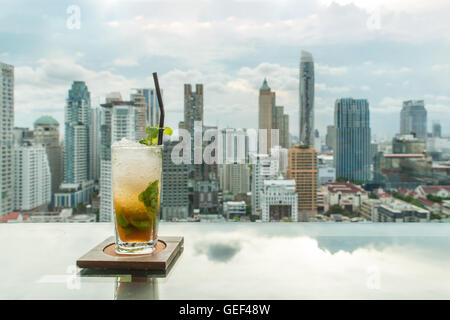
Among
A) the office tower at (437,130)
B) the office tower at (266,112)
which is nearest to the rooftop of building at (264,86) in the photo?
the office tower at (266,112)

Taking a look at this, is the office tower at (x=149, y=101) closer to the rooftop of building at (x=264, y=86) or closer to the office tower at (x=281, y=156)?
the office tower at (x=281, y=156)

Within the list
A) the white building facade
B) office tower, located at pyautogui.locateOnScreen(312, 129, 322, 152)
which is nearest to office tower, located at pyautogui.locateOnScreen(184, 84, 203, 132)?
the white building facade

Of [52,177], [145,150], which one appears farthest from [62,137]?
[145,150]

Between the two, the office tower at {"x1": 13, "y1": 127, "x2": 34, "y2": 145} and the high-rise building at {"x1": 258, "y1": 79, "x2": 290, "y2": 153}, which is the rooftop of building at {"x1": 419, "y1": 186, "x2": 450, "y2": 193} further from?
the office tower at {"x1": 13, "y1": 127, "x2": 34, "y2": 145}

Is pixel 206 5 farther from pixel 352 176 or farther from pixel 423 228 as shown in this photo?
pixel 423 228

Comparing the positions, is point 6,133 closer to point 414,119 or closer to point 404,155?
point 404,155

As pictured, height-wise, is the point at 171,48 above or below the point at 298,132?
above
